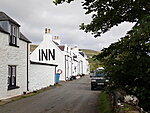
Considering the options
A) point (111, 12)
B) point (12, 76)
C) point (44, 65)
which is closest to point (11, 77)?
point (12, 76)

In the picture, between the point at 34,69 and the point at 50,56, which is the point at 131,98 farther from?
the point at 50,56

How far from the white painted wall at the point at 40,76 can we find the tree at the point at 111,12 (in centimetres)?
1516

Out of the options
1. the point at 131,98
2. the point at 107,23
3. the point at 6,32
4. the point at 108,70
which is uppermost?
the point at 6,32

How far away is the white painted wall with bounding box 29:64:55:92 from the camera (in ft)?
80.1

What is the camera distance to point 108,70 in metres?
9.03

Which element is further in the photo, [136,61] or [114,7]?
[114,7]

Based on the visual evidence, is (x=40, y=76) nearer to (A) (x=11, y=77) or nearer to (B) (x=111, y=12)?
(A) (x=11, y=77)

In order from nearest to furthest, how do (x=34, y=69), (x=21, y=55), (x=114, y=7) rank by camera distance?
1. (x=114, y=7)
2. (x=21, y=55)
3. (x=34, y=69)

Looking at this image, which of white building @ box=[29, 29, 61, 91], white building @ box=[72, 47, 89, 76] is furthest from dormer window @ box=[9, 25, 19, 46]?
white building @ box=[72, 47, 89, 76]

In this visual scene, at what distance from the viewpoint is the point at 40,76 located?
27297mm

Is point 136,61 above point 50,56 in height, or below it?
below

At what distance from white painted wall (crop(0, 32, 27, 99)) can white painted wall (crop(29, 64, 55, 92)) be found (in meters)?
1.92

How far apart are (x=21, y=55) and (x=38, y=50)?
87.2ft

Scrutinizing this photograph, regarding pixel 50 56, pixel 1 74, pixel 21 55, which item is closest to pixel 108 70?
pixel 1 74
